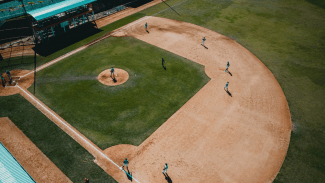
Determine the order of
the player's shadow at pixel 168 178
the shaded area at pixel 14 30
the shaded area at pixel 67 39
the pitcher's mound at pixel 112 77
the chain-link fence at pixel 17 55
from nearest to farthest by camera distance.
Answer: the player's shadow at pixel 168 178
the pitcher's mound at pixel 112 77
the chain-link fence at pixel 17 55
the shaded area at pixel 67 39
the shaded area at pixel 14 30

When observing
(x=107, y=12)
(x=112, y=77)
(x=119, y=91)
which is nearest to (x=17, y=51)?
(x=112, y=77)

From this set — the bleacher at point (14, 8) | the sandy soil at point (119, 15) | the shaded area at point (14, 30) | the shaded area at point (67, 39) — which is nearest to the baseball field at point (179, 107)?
the shaded area at point (67, 39)

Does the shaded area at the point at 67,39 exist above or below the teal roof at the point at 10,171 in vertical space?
above

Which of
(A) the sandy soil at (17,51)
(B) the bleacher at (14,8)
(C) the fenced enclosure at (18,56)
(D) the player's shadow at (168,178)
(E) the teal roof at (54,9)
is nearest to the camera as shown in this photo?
(D) the player's shadow at (168,178)

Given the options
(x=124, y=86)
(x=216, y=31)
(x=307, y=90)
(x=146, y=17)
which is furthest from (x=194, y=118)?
(x=146, y=17)

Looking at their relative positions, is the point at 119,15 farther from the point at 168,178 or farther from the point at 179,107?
the point at 168,178

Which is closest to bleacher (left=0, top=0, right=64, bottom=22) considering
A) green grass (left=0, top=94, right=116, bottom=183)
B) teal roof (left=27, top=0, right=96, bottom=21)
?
teal roof (left=27, top=0, right=96, bottom=21)

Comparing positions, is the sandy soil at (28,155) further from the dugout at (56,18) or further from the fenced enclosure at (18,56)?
the dugout at (56,18)
